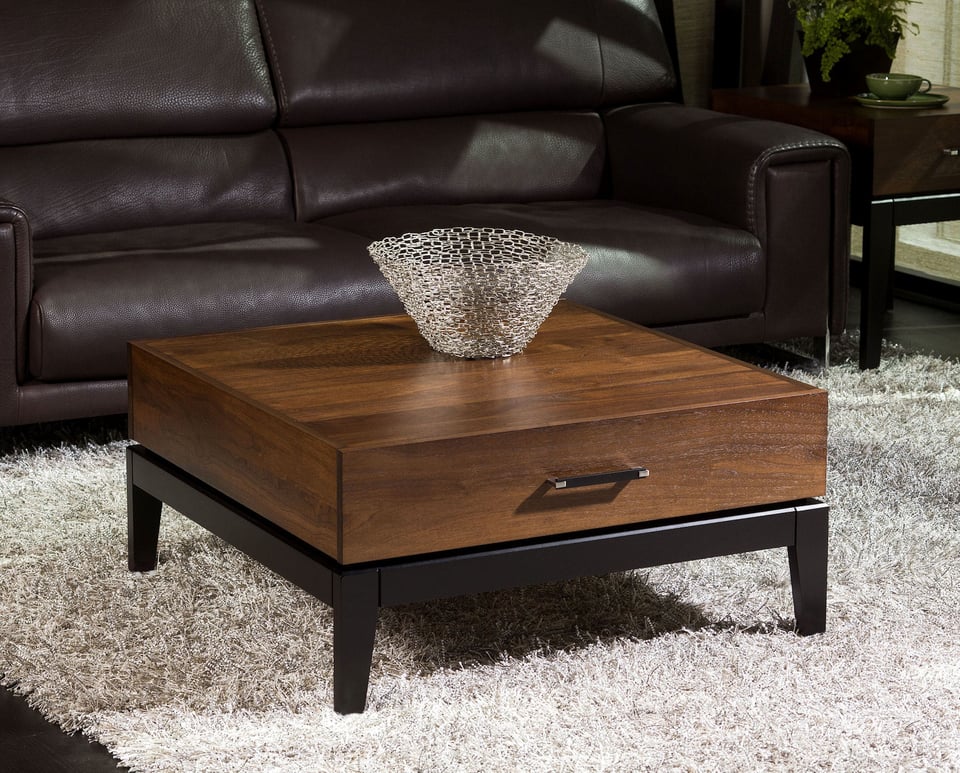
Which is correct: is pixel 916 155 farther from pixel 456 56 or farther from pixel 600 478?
pixel 600 478

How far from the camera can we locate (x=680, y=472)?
2.06 meters

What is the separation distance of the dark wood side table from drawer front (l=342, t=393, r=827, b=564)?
1.65 m

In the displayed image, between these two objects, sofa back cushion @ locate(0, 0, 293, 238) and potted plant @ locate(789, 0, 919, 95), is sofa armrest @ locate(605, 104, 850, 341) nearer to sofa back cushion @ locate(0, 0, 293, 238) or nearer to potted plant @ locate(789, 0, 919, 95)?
potted plant @ locate(789, 0, 919, 95)

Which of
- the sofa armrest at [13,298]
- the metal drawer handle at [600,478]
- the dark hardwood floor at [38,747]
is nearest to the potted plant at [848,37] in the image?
the sofa armrest at [13,298]

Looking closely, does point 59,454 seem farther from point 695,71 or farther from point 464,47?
point 695,71

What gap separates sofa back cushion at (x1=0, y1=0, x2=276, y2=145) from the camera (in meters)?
3.46

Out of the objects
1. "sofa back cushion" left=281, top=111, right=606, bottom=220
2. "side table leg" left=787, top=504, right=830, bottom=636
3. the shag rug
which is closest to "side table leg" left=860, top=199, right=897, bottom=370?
"sofa back cushion" left=281, top=111, right=606, bottom=220

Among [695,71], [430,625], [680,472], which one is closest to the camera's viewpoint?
[680,472]

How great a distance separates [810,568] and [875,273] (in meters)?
1.67

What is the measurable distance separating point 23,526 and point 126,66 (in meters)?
1.28

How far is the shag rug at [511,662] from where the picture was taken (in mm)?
1870

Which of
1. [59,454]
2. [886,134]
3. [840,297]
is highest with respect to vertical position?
[886,134]

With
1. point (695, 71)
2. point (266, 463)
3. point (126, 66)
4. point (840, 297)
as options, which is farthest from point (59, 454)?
point (695, 71)

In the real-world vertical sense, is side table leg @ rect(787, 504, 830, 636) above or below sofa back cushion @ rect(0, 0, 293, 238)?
below
